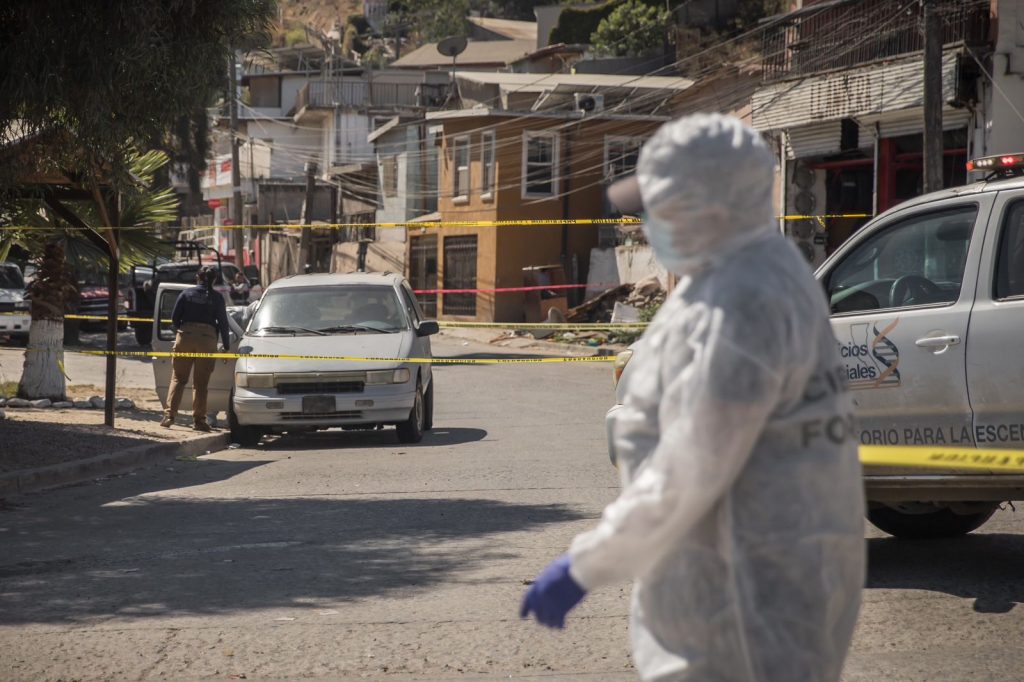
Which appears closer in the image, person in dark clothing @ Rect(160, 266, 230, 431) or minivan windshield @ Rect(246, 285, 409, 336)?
minivan windshield @ Rect(246, 285, 409, 336)

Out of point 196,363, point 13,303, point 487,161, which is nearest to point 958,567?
point 196,363

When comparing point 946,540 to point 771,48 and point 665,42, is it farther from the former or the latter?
point 665,42

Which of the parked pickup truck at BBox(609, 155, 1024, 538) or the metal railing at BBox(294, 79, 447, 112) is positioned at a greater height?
the metal railing at BBox(294, 79, 447, 112)

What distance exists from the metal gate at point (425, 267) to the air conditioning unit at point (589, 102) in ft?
24.6

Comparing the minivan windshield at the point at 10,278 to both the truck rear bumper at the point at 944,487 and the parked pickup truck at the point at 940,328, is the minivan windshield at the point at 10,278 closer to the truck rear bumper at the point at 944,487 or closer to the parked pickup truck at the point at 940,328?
the parked pickup truck at the point at 940,328

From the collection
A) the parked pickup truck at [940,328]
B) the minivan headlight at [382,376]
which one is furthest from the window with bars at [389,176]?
the parked pickup truck at [940,328]

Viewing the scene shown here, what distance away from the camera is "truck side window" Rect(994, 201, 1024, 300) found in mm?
6332

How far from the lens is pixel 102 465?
Answer: 1216 centimetres

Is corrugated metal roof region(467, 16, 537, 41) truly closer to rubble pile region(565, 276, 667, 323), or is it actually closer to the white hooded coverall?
rubble pile region(565, 276, 667, 323)

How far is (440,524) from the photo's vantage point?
8.93 m

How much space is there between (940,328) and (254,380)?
9.07m

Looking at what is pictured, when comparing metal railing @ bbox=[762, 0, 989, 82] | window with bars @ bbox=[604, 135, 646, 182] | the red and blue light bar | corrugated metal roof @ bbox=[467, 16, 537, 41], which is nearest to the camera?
the red and blue light bar

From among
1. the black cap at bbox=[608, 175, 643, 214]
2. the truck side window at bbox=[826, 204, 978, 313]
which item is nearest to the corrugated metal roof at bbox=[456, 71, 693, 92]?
the truck side window at bbox=[826, 204, 978, 313]

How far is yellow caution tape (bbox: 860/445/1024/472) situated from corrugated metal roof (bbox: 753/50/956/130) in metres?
16.8
